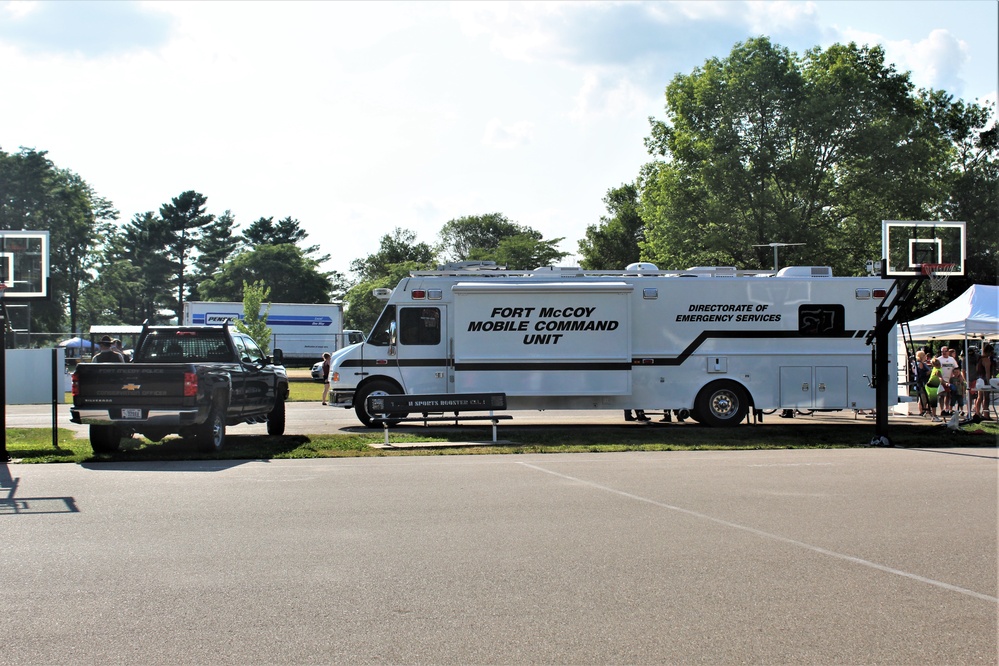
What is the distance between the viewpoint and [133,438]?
18266 millimetres

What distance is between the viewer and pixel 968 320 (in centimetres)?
2375

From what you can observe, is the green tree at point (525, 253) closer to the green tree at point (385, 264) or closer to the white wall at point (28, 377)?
the green tree at point (385, 264)

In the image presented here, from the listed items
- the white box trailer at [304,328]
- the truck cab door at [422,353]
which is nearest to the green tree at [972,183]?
the white box trailer at [304,328]

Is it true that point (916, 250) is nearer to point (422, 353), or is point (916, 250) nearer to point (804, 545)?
point (422, 353)

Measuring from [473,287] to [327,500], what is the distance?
9.93 m

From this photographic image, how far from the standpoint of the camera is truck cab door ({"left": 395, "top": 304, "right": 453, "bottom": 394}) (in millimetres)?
20347

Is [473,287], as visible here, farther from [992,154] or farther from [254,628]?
[992,154]

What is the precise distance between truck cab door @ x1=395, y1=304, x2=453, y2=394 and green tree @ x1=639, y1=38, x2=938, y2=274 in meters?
27.7

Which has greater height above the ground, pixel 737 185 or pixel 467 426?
pixel 737 185

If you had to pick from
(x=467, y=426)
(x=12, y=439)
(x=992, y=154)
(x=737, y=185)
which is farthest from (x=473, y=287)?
(x=992, y=154)

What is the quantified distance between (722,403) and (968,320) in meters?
7.75

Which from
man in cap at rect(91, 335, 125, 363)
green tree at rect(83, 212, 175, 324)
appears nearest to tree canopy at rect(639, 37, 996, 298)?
man in cap at rect(91, 335, 125, 363)

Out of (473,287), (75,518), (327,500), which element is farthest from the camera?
(473,287)

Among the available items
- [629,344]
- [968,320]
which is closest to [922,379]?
[968,320]
